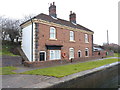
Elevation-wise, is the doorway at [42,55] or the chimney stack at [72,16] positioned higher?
the chimney stack at [72,16]

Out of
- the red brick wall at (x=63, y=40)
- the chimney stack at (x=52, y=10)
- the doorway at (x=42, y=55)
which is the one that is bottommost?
the doorway at (x=42, y=55)

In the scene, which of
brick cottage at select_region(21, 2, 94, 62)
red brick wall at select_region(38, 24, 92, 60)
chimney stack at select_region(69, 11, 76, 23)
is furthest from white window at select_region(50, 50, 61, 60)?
chimney stack at select_region(69, 11, 76, 23)

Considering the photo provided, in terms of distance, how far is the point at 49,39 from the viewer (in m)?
16.7

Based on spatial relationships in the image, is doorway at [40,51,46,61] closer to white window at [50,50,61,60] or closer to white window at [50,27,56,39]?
white window at [50,50,61,60]

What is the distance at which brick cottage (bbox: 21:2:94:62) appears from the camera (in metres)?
15.4

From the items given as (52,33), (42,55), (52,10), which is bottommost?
(42,55)

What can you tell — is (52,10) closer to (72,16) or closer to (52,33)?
(52,33)

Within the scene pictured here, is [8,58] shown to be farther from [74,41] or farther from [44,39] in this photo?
[74,41]

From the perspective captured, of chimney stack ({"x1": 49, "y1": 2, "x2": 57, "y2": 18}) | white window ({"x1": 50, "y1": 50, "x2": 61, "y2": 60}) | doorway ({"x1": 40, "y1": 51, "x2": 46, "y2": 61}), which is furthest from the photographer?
chimney stack ({"x1": 49, "y1": 2, "x2": 57, "y2": 18})

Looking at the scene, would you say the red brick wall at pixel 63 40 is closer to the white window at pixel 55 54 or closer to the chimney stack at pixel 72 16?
the white window at pixel 55 54

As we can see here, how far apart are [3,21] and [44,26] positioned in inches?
409

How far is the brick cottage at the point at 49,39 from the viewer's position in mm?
15406

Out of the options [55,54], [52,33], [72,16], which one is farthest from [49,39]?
[72,16]

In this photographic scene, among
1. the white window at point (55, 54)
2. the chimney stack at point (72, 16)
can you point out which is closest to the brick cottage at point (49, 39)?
the white window at point (55, 54)
